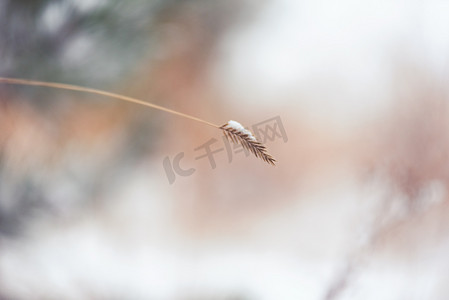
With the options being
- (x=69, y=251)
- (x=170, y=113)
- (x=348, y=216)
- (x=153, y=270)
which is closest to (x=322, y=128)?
(x=348, y=216)

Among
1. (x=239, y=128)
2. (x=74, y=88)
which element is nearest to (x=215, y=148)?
(x=239, y=128)

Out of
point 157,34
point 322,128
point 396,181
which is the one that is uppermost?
point 157,34

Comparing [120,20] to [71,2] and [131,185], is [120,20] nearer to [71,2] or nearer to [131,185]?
[71,2]

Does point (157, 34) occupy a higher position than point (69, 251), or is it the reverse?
point (157, 34)

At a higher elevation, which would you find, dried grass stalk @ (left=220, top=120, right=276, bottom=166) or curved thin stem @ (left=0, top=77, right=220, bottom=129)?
curved thin stem @ (left=0, top=77, right=220, bottom=129)

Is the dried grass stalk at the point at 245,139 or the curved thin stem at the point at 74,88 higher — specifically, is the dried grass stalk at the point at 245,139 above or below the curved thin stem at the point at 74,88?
Result: below

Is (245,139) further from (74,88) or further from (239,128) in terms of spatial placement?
(74,88)

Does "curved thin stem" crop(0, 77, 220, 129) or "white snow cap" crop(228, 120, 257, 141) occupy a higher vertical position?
"curved thin stem" crop(0, 77, 220, 129)

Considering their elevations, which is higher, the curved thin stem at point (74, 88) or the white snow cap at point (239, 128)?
the curved thin stem at point (74, 88)
